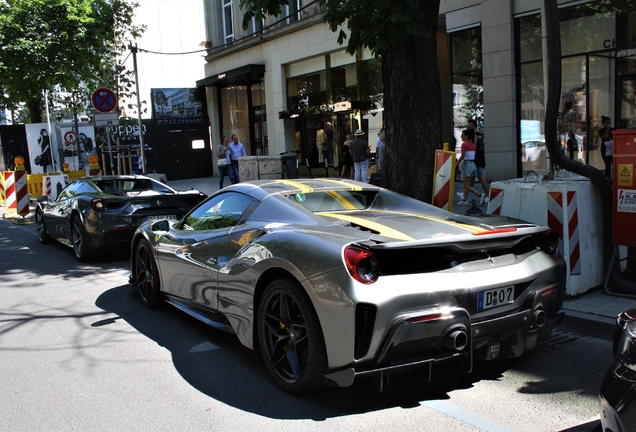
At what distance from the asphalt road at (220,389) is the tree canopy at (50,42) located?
16.4 meters

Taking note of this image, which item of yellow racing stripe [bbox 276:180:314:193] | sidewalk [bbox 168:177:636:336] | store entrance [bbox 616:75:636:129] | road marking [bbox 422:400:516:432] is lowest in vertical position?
road marking [bbox 422:400:516:432]

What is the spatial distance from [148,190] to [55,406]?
20.5 feet

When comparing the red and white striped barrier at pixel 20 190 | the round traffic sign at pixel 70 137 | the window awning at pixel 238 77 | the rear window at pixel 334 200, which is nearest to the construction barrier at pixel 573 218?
the rear window at pixel 334 200

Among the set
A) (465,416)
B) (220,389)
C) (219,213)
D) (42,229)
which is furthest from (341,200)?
(42,229)

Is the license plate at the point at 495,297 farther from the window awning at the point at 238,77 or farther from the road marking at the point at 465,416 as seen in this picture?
the window awning at the point at 238,77

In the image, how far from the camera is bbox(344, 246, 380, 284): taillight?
3377mm

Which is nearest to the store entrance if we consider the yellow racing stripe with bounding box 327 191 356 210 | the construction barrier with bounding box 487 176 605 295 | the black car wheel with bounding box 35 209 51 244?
the construction barrier with bounding box 487 176 605 295

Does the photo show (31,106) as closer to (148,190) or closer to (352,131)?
(352,131)

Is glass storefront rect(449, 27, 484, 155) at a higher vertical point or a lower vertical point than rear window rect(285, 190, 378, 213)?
higher

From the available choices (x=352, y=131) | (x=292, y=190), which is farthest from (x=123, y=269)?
(x=352, y=131)

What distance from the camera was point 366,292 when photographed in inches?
131

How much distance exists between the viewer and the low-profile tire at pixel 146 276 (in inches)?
235

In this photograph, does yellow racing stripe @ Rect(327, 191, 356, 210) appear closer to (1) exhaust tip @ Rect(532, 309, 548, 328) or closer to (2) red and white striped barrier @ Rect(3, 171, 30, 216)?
(1) exhaust tip @ Rect(532, 309, 548, 328)

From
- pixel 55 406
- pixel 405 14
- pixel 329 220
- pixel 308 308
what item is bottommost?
pixel 55 406
